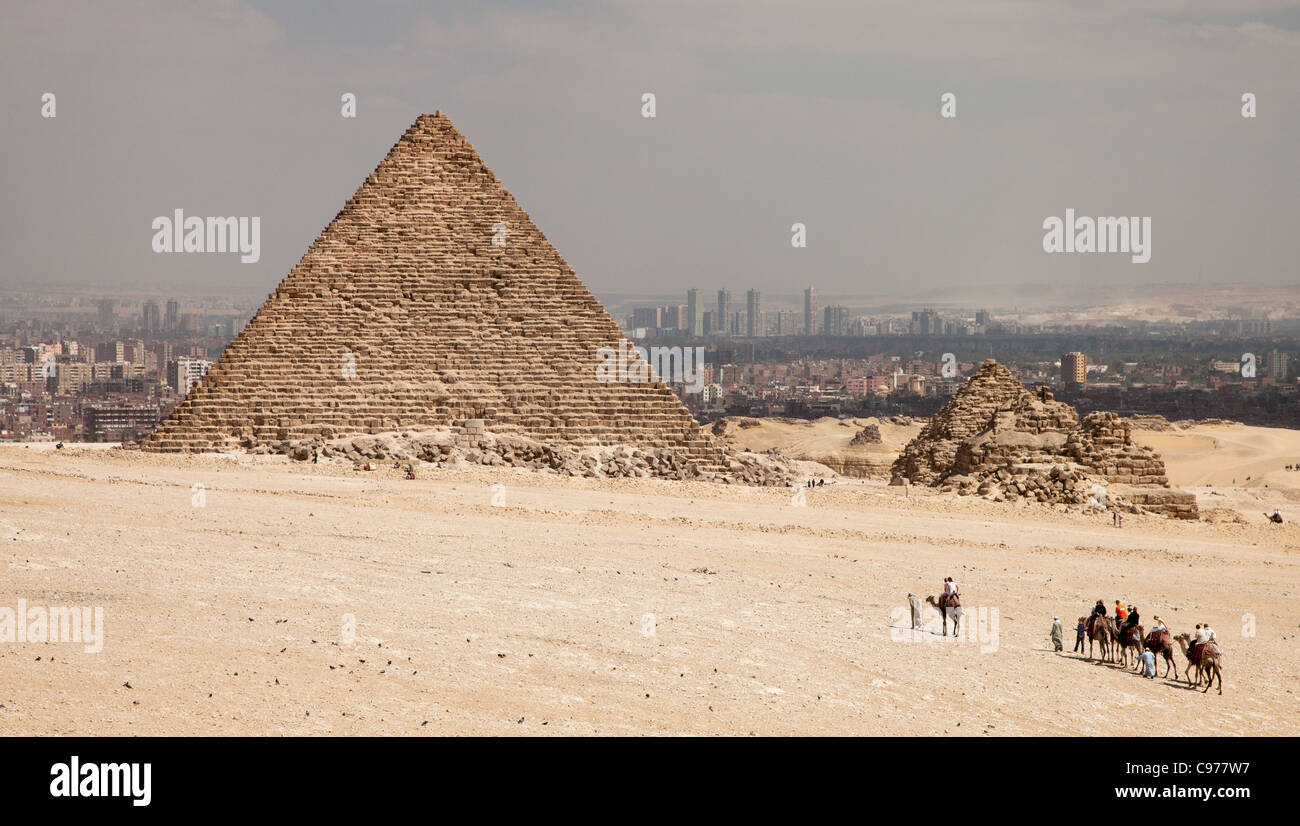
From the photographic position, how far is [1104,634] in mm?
12352

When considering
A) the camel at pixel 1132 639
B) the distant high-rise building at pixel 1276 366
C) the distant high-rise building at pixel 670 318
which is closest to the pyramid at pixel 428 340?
the camel at pixel 1132 639

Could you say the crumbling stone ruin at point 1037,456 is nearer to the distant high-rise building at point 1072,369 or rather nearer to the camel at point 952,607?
the camel at point 952,607

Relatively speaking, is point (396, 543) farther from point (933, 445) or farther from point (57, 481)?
point (933, 445)

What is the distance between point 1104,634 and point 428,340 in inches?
755

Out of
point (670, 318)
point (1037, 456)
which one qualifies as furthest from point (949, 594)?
point (670, 318)

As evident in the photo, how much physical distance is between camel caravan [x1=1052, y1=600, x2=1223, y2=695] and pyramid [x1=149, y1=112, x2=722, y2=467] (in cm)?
1509

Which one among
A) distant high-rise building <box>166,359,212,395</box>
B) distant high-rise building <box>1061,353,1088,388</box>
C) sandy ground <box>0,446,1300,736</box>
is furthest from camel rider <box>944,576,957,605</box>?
distant high-rise building <box>1061,353,1088,388</box>

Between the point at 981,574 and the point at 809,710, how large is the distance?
8.18 meters

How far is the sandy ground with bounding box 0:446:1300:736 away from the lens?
912 centimetres

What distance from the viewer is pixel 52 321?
165 meters

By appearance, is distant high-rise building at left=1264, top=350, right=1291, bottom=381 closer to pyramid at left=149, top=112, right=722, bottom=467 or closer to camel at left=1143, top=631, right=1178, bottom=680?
pyramid at left=149, top=112, right=722, bottom=467

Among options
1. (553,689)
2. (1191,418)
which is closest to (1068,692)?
(553,689)

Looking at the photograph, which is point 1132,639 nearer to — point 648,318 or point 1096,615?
point 1096,615

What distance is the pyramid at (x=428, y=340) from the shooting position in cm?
2756
